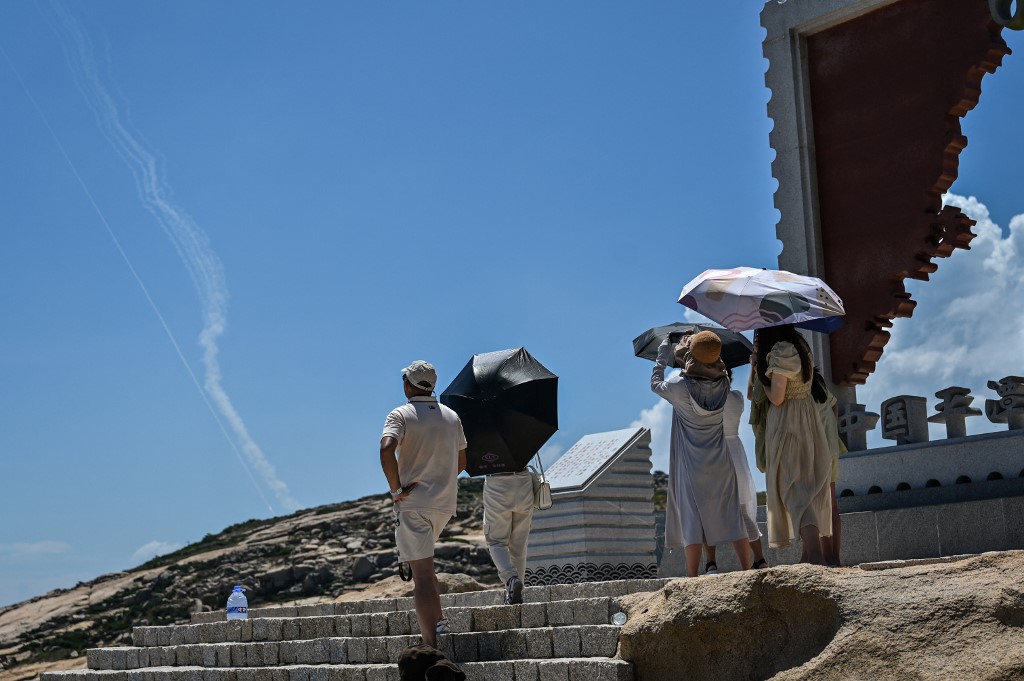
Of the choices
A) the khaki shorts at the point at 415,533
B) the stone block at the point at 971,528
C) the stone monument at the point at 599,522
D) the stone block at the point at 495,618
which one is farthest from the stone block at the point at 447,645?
the stone monument at the point at 599,522

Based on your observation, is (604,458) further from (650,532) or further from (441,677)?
(441,677)

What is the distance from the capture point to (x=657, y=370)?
907 cm

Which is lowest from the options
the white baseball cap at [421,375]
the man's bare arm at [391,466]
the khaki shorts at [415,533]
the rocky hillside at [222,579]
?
the rocky hillside at [222,579]

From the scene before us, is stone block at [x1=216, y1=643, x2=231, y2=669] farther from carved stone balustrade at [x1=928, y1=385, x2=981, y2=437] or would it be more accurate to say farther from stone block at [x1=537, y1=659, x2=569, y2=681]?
carved stone balustrade at [x1=928, y1=385, x2=981, y2=437]

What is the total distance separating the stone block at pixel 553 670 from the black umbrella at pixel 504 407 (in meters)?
2.07

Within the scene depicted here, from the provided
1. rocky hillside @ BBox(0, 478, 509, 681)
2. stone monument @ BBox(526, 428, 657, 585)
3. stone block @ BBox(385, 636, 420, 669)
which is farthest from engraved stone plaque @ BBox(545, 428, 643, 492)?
rocky hillside @ BBox(0, 478, 509, 681)

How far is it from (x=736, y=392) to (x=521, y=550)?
6.90 feet

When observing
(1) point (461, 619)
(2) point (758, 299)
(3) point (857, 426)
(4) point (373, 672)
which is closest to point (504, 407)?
(1) point (461, 619)

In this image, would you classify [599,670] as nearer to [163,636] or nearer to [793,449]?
[793,449]

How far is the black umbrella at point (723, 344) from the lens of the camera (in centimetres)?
1153

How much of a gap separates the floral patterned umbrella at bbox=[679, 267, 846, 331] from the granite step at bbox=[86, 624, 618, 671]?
2.34 metres

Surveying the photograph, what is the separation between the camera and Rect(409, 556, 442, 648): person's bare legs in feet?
27.6

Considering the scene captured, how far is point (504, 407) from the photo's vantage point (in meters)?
10.3

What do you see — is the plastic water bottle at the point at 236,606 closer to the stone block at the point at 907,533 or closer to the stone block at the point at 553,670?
the stone block at the point at 553,670
